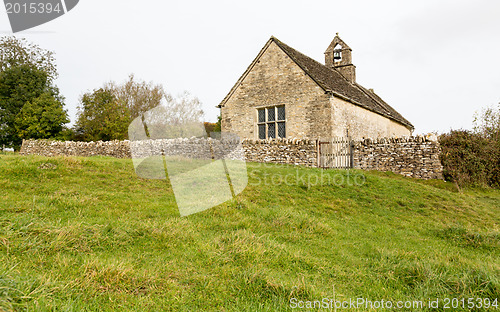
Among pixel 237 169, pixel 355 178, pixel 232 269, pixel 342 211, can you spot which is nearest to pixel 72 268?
pixel 232 269

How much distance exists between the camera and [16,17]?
498 cm

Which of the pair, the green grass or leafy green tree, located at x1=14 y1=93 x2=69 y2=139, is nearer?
the green grass

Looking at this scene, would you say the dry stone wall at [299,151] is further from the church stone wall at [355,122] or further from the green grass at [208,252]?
the green grass at [208,252]

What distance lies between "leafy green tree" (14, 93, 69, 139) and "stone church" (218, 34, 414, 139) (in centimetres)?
2238

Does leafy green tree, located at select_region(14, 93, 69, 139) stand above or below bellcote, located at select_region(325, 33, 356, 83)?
below

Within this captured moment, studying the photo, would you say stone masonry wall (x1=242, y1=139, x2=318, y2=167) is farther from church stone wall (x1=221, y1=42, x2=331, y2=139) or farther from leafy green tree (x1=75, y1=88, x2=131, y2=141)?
leafy green tree (x1=75, y1=88, x2=131, y2=141)

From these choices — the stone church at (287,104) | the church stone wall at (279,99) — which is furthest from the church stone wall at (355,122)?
the church stone wall at (279,99)

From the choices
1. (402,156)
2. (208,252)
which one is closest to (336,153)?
(402,156)

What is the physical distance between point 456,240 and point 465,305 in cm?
434

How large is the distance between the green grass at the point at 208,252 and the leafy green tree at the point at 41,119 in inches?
1117

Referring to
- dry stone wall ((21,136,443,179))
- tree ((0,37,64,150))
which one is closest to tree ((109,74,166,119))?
tree ((0,37,64,150))

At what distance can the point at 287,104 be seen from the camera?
20547 mm

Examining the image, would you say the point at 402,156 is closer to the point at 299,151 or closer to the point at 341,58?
the point at 299,151

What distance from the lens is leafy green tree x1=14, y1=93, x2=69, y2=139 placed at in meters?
32.1
